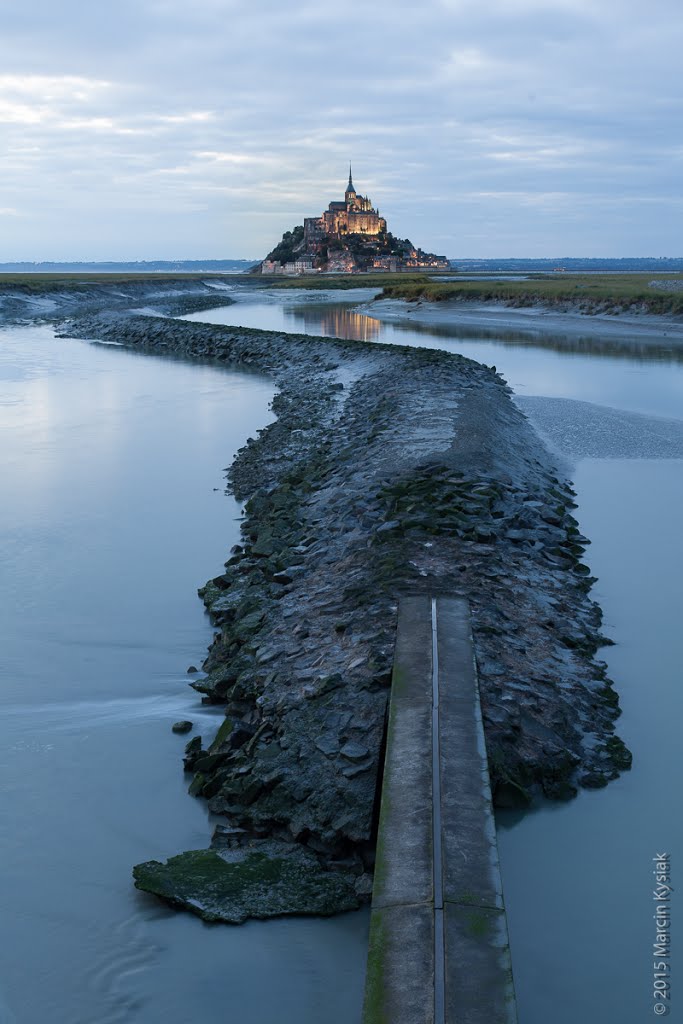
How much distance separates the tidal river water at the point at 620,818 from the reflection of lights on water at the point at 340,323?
89.6 ft

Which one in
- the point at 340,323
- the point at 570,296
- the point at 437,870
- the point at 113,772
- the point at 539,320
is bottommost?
the point at 113,772

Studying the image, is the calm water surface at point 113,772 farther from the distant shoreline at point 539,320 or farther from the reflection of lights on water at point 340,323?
the distant shoreline at point 539,320

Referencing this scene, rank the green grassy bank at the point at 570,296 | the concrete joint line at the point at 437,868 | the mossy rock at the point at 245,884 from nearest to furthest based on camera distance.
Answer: the concrete joint line at the point at 437,868
the mossy rock at the point at 245,884
the green grassy bank at the point at 570,296

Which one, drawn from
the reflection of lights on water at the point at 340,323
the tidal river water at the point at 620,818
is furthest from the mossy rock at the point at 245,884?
the reflection of lights on water at the point at 340,323

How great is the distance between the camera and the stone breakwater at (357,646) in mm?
5906

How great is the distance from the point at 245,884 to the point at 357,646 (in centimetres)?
A: 265

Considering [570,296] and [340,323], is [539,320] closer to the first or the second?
[570,296]

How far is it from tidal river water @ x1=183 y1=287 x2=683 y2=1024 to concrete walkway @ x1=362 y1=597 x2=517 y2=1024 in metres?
0.81

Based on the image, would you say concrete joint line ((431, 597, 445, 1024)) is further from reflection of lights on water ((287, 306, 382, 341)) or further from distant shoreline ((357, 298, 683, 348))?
distant shoreline ((357, 298, 683, 348))

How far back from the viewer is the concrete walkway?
401 centimetres

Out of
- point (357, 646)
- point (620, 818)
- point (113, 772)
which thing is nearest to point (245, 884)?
point (113, 772)

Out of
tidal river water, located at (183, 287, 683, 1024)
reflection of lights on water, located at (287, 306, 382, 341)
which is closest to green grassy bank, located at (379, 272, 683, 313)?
reflection of lights on water, located at (287, 306, 382, 341)

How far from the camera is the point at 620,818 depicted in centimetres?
649

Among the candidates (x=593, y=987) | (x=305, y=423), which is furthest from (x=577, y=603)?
(x=305, y=423)
